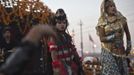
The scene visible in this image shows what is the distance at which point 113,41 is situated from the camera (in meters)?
7.96

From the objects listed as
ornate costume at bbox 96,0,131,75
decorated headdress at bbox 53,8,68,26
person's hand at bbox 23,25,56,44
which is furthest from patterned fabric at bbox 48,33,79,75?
person's hand at bbox 23,25,56,44

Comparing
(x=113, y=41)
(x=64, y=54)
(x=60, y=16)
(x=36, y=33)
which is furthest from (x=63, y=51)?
(x=36, y=33)

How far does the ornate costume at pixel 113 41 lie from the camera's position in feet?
26.0

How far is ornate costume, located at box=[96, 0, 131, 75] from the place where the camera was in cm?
792

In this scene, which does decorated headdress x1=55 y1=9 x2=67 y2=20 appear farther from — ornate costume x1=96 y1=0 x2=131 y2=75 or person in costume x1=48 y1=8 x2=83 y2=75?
ornate costume x1=96 y1=0 x2=131 y2=75

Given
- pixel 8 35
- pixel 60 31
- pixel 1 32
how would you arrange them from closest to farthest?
pixel 60 31 → pixel 8 35 → pixel 1 32

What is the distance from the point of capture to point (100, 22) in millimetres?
8102

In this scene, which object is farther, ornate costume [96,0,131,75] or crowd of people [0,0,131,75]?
ornate costume [96,0,131,75]

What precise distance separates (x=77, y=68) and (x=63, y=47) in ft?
1.36

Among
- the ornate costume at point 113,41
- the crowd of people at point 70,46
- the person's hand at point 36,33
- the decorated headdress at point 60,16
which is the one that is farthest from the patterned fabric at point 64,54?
the person's hand at point 36,33

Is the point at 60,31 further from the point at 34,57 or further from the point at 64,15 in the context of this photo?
the point at 34,57

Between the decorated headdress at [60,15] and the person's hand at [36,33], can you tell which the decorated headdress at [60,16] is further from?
the person's hand at [36,33]

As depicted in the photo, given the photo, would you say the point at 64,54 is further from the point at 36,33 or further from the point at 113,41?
the point at 36,33

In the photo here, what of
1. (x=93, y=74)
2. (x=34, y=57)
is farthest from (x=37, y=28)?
(x=93, y=74)
